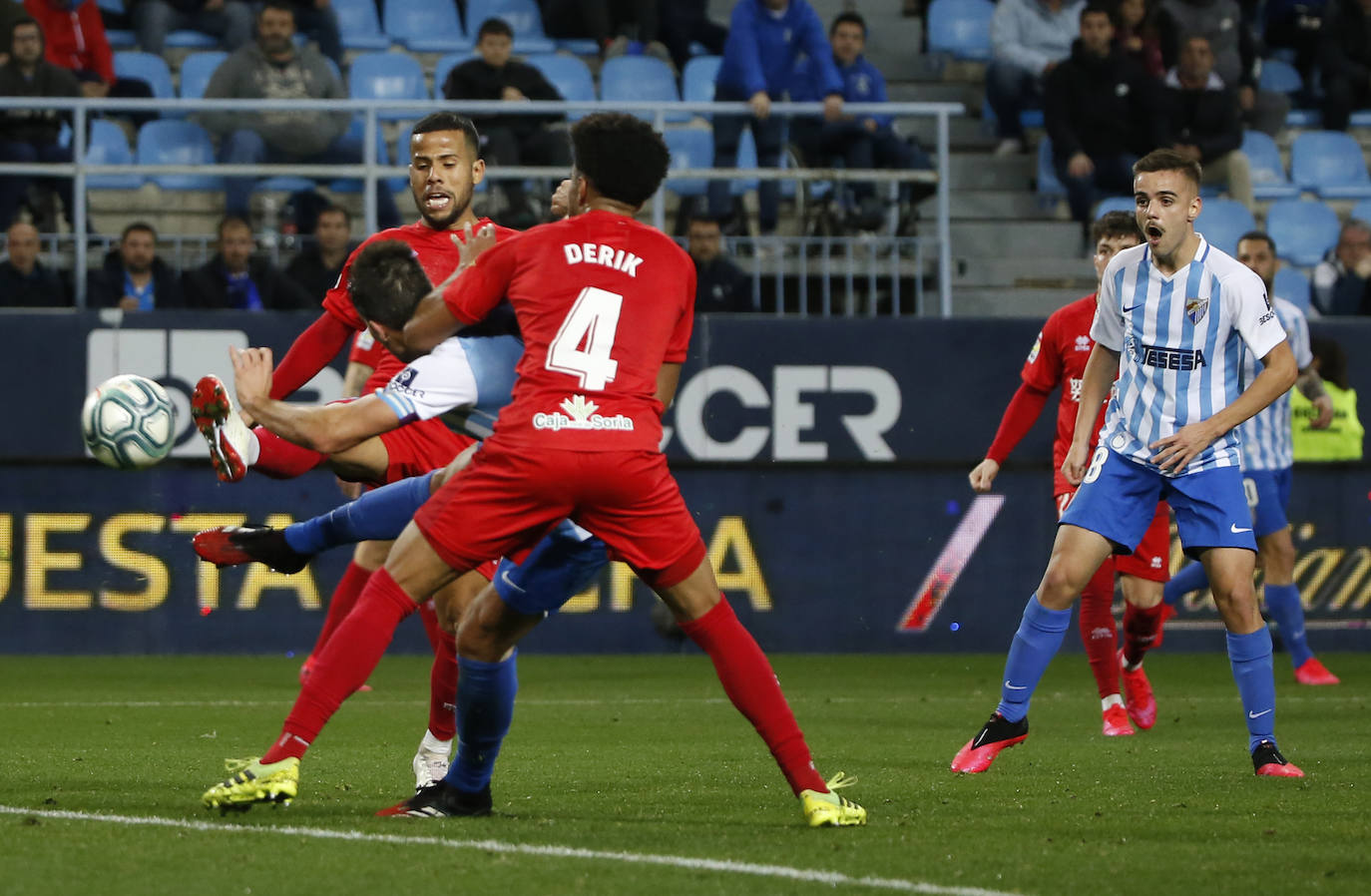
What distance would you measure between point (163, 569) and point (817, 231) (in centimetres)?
467

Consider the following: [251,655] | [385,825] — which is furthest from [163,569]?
[385,825]

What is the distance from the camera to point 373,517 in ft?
19.9

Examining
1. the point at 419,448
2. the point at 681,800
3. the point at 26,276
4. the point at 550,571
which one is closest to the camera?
the point at 550,571

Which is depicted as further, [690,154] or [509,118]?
[690,154]

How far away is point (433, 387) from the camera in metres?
5.29

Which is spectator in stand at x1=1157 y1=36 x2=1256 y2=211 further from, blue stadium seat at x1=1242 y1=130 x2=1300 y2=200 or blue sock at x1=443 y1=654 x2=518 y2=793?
blue sock at x1=443 y1=654 x2=518 y2=793

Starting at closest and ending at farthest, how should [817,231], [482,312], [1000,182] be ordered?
[482,312]
[817,231]
[1000,182]

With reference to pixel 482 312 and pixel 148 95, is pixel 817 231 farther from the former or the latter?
pixel 482 312

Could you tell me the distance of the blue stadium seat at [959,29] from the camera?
16.9 meters

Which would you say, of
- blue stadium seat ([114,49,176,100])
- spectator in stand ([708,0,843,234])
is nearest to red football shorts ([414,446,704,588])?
spectator in stand ([708,0,843,234])

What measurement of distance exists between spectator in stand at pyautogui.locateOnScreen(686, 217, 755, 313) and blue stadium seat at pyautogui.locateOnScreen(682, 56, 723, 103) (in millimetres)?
2677

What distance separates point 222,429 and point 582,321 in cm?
132

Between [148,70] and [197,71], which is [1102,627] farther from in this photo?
[148,70]

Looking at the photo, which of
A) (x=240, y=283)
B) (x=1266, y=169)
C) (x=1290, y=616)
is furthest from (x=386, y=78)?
(x=1290, y=616)
